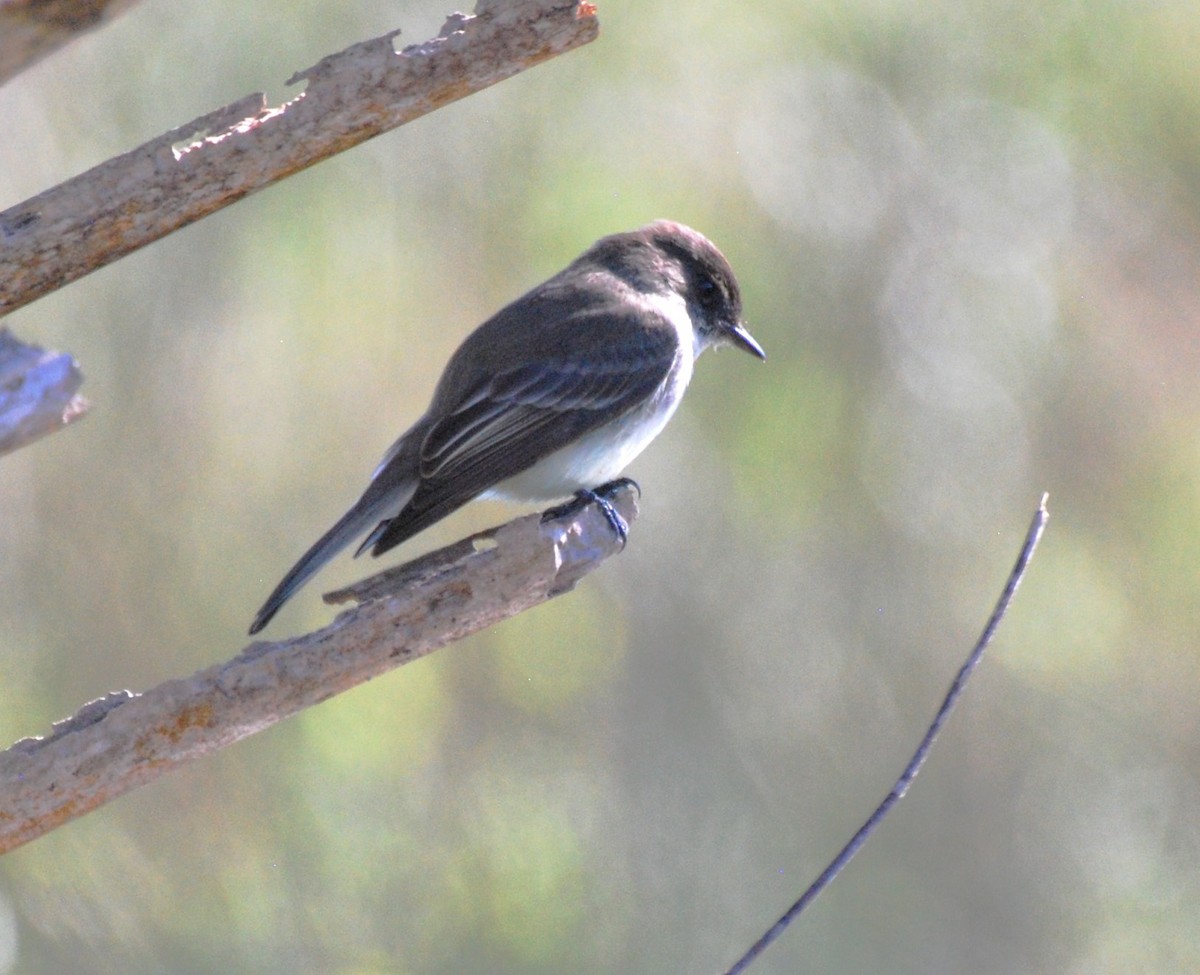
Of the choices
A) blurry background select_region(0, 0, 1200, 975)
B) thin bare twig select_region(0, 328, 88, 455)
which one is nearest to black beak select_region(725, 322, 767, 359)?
blurry background select_region(0, 0, 1200, 975)

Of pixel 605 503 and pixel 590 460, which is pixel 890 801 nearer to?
pixel 605 503

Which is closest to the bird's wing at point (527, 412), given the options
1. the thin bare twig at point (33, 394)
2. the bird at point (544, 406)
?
the bird at point (544, 406)

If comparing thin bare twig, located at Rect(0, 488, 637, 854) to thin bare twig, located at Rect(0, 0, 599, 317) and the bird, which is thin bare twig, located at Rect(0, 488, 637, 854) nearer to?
thin bare twig, located at Rect(0, 0, 599, 317)

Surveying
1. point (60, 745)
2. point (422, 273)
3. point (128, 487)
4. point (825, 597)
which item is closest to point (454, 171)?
point (422, 273)

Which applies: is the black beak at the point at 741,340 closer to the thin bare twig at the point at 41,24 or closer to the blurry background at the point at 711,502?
the blurry background at the point at 711,502

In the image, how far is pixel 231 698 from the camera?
229 cm

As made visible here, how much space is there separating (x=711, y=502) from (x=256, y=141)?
135 inches

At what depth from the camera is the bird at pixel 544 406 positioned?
12.0 feet

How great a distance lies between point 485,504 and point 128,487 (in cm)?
119

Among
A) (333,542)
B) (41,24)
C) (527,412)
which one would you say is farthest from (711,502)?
(41,24)

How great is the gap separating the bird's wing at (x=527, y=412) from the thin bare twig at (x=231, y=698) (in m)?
1.08

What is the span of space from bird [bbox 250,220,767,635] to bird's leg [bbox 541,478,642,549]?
0.4 inches

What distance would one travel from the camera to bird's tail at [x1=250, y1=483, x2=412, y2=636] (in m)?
3.10

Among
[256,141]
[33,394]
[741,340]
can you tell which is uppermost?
[256,141]
